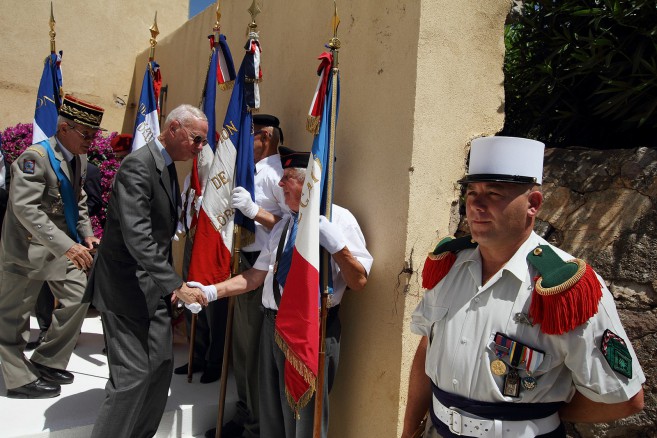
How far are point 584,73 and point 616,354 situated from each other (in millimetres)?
2205

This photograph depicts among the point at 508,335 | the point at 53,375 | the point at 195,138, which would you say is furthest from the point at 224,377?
the point at 508,335

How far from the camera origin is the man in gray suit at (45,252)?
3635mm

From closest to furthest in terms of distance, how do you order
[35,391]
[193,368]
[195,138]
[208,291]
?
[208,291] < [195,138] < [35,391] < [193,368]

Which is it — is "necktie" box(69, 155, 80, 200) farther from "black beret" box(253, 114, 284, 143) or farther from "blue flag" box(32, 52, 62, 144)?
"blue flag" box(32, 52, 62, 144)

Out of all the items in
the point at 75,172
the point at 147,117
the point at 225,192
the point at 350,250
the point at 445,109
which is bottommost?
the point at 350,250

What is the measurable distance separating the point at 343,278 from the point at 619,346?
1.59 metres

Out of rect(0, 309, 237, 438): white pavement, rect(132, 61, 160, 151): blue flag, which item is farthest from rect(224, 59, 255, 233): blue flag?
rect(132, 61, 160, 151): blue flag

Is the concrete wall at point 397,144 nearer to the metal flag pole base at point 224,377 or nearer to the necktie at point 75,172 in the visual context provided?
the metal flag pole base at point 224,377

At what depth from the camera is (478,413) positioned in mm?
1752

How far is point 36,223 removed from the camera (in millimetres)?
3576

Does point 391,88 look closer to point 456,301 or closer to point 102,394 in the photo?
point 456,301

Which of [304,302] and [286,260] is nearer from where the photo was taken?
[304,302]

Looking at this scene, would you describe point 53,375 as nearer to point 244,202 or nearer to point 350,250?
point 244,202

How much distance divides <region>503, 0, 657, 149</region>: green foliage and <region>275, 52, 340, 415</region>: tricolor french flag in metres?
1.68
